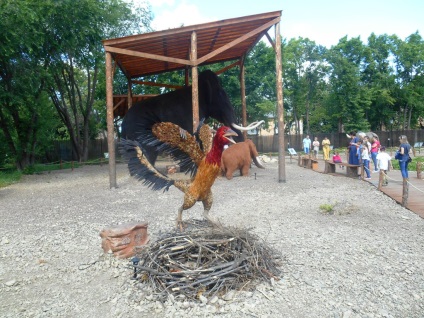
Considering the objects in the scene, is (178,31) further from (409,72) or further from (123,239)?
(409,72)

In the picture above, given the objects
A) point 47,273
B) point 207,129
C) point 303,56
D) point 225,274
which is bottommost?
point 47,273

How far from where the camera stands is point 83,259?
4238 mm

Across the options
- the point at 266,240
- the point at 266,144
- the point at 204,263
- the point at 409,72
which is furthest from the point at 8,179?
the point at 409,72

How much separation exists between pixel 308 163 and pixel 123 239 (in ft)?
34.3

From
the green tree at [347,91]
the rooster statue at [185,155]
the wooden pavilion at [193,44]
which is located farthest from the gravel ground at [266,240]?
the green tree at [347,91]

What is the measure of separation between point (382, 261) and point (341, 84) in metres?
27.2

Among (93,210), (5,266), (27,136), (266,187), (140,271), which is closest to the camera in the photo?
(140,271)

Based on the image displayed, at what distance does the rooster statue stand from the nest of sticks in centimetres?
45

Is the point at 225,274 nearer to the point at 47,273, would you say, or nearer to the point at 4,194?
the point at 47,273

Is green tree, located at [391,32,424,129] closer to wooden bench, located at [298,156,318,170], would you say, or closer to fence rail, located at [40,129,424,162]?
fence rail, located at [40,129,424,162]

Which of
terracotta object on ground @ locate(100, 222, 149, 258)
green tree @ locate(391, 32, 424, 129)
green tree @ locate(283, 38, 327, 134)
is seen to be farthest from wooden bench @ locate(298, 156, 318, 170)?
green tree @ locate(391, 32, 424, 129)

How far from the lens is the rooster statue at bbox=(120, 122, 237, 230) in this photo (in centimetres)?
350

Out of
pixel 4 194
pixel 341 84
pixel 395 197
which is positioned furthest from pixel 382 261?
pixel 341 84

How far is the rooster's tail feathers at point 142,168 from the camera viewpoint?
3.77 metres
